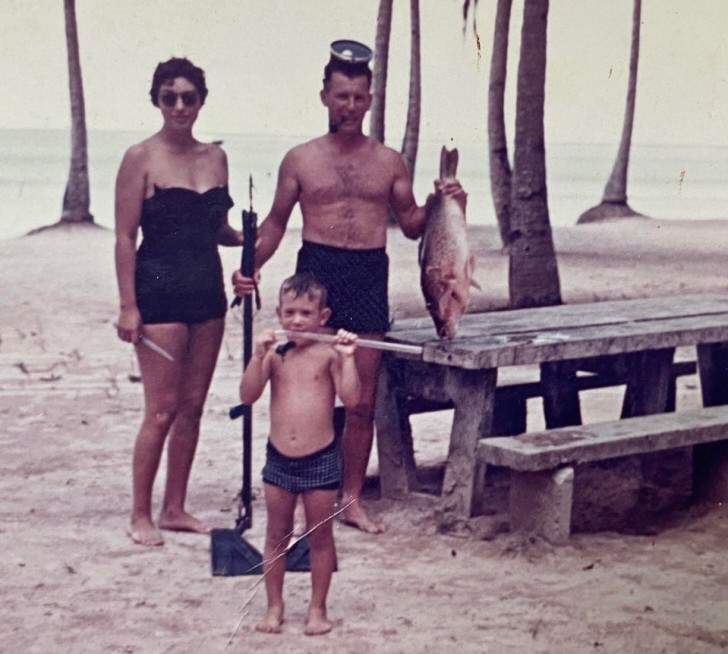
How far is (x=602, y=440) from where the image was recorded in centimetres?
478

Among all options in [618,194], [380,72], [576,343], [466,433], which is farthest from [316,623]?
[618,194]

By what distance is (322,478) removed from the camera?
374 centimetres

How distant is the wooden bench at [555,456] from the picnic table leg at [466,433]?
2.4 inches

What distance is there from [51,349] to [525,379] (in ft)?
11.8

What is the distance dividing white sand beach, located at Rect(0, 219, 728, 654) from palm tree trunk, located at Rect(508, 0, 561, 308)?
2.29 meters

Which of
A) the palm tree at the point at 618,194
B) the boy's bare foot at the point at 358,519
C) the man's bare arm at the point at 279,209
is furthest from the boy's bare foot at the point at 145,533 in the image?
the palm tree at the point at 618,194

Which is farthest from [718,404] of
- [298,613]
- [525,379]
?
[298,613]

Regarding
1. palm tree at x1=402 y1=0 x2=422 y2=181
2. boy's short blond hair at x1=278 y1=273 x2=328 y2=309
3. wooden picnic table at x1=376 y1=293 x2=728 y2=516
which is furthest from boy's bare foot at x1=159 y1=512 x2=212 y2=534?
palm tree at x1=402 y1=0 x2=422 y2=181

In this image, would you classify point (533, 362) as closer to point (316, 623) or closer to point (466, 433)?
point (466, 433)

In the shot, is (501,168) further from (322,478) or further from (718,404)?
(322,478)

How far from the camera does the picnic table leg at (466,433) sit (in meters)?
4.86

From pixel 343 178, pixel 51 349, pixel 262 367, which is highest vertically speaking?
pixel 343 178

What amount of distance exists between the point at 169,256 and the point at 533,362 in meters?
1.35

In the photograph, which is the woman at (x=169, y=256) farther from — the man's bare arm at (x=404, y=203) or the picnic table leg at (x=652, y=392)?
the picnic table leg at (x=652, y=392)
